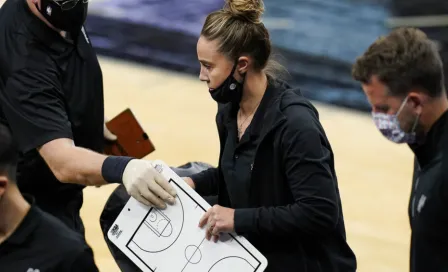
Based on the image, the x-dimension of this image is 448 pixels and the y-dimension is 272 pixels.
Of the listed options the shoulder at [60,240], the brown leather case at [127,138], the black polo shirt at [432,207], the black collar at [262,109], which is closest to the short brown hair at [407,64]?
the black polo shirt at [432,207]

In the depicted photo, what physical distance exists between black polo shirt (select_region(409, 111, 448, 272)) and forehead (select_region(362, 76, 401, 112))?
0.49ft

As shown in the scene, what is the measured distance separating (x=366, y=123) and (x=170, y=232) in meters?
4.61

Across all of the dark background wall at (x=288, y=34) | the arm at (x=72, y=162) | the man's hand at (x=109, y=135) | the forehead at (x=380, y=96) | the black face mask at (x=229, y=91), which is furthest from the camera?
the dark background wall at (x=288, y=34)

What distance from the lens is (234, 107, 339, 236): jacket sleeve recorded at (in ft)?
9.84

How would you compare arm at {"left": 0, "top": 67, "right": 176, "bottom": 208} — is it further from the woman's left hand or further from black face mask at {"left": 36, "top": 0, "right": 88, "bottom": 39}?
the woman's left hand

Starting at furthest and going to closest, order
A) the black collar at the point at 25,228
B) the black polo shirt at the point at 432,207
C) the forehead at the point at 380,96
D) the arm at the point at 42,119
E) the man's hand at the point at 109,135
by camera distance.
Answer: the man's hand at the point at 109,135
the arm at the point at 42,119
the forehead at the point at 380,96
the black polo shirt at the point at 432,207
the black collar at the point at 25,228

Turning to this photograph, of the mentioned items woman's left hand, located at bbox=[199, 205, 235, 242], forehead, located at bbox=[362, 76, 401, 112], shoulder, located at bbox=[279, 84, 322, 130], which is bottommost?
woman's left hand, located at bbox=[199, 205, 235, 242]

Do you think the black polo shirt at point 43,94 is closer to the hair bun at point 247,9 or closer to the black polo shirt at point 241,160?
the black polo shirt at point 241,160

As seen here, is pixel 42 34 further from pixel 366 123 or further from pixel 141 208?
pixel 366 123

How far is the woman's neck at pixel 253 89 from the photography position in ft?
10.6

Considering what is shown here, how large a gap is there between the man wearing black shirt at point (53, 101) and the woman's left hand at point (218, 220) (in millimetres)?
365

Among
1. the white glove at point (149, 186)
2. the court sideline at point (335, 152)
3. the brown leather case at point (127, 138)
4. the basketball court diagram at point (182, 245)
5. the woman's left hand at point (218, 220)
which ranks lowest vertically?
the court sideline at point (335, 152)

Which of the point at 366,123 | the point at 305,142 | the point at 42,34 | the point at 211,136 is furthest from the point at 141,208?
the point at 366,123

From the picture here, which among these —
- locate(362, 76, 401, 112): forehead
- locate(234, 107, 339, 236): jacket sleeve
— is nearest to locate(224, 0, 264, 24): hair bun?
locate(234, 107, 339, 236): jacket sleeve
